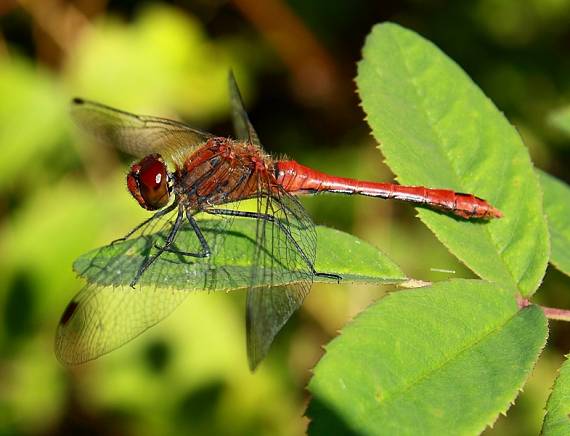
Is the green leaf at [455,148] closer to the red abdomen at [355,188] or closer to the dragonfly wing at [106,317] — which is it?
the red abdomen at [355,188]

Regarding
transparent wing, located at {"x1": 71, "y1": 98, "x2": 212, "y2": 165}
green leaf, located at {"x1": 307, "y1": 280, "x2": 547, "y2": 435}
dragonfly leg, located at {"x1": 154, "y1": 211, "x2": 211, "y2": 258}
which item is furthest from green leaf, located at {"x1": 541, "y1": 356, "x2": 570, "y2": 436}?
transparent wing, located at {"x1": 71, "y1": 98, "x2": 212, "y2": 165}

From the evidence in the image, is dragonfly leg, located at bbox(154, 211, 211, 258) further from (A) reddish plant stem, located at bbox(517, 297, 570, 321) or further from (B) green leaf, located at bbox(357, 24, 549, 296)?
(A) reddish plant stem, located at bbox(517, 297, 570, 321)

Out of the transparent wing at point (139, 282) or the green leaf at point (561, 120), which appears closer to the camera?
the transparent wing at point (139, 282)

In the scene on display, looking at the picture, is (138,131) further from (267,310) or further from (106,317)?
(267,310)

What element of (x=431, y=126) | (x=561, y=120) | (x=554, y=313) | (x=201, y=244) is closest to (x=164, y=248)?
(x=201, y=244)

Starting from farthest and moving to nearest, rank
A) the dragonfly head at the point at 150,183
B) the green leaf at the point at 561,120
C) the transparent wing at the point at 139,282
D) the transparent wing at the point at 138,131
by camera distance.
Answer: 1. the transparent wing at the point at 138,131
2. the dragonfly head at the point at 150,183
3. the green leaf at the point at 561,120
4. the transparent wing at the point at 139,282

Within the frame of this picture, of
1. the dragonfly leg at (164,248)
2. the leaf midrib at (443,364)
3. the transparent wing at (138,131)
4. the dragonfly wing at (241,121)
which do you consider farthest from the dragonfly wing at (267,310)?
the dragonfly wing at (241,121)

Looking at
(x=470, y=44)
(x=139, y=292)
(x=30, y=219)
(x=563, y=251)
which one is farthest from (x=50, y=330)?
(x=470, y=44)
